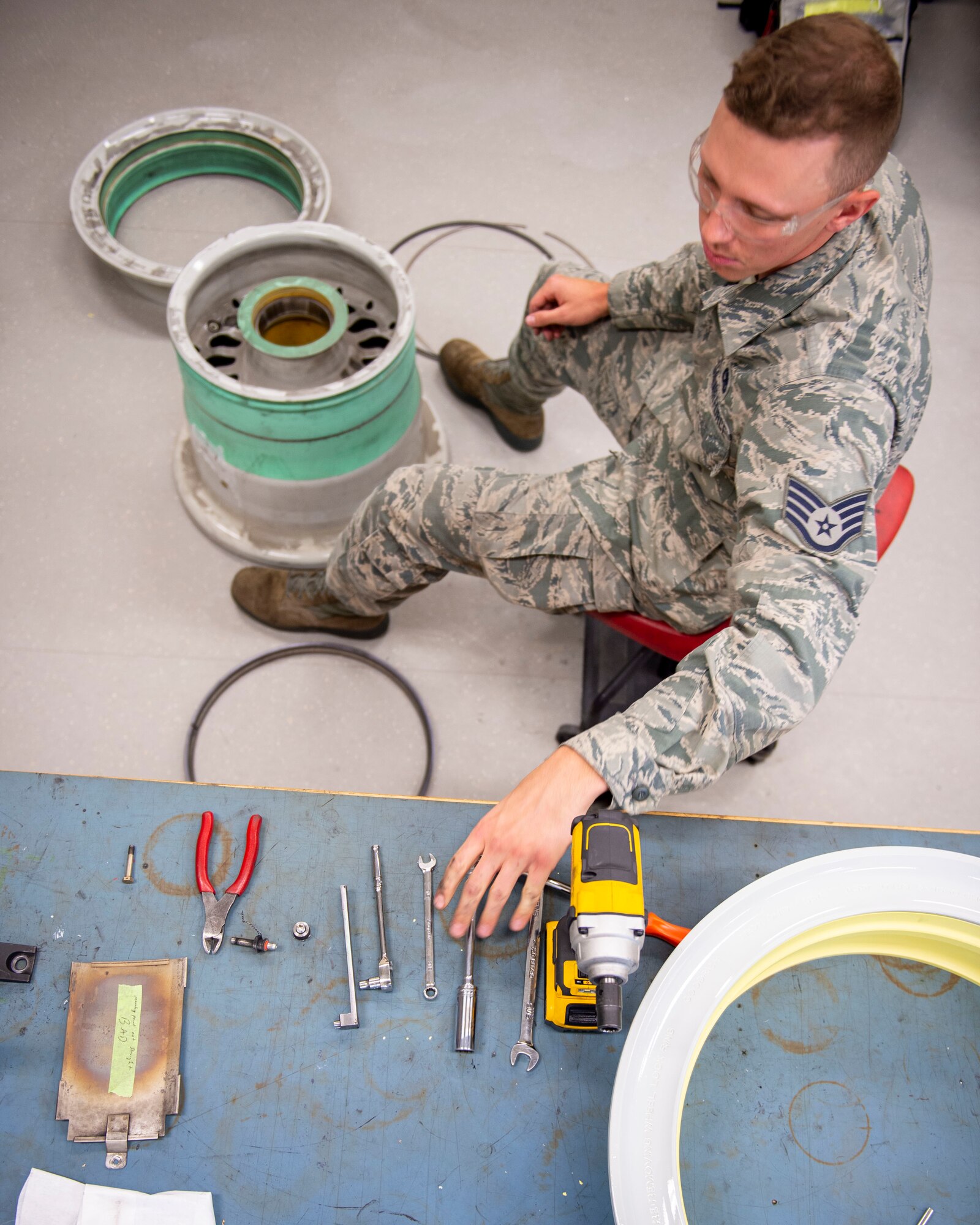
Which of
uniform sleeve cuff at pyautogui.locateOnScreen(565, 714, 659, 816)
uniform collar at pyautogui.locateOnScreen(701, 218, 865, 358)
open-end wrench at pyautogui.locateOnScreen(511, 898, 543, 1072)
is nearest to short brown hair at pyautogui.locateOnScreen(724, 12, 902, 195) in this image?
uniform collar at pyautogui.locateOnScreen(701, 218, 865, 358)

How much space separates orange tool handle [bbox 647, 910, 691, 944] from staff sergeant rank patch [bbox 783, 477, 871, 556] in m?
0.45

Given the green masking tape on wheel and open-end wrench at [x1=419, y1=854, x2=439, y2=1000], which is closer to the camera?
open-end wrench at [x1=419, y1=854, x2=439, y2=1000]

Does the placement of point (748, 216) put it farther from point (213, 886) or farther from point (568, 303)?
point (213, 886)

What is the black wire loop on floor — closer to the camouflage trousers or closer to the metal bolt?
the camouflage trousers

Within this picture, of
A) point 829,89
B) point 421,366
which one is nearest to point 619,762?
point 829,89

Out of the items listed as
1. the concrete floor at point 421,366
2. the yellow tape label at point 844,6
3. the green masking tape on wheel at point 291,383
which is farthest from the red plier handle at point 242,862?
the yellow tape label at point 844,6

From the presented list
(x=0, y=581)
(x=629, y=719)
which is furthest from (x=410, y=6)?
(x=629, y=719)

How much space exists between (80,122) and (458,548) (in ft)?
6.13

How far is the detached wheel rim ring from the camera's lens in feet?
6.89

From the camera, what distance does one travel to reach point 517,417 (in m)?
2.05

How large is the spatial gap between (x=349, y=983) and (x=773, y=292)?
3.13 ft

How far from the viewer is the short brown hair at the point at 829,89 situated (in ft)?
3.17

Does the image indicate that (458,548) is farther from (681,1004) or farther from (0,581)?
(0,581)

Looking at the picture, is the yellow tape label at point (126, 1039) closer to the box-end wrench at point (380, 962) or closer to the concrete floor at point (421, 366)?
the box-end wrench at point (380, 962)
